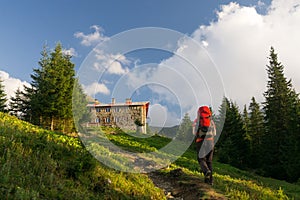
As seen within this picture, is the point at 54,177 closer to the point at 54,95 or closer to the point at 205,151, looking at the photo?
the point at 205,151

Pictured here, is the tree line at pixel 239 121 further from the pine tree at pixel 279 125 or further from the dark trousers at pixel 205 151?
the dark trousers at pixel 205 151

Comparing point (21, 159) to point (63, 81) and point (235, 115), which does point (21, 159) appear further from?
point (235, 115)

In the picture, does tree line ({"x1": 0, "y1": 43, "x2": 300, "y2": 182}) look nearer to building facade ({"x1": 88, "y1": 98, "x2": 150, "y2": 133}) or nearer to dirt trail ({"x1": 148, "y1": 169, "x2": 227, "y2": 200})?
building facade ({"x1": 88, "y1": 98, "x2": 150, "y2": 133})

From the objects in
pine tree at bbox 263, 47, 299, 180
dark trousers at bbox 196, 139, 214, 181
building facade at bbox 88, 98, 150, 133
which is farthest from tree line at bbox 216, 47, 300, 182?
dark trousers at bbox 196, 139, 214, 181

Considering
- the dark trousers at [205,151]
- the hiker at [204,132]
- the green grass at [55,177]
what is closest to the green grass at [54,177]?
the green grass at [55,177]

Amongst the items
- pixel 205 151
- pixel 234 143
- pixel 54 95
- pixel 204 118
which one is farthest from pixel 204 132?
pixel 234 143

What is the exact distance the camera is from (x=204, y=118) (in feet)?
31.0

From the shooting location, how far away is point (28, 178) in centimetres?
626

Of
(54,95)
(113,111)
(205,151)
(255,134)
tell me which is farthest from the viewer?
(255,134)

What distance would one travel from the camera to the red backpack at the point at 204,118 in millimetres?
9453

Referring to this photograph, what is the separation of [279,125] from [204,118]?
37643 mm

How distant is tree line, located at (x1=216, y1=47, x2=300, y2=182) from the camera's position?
36406mm

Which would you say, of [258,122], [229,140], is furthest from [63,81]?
[258,122]

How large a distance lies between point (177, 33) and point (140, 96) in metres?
3.04
